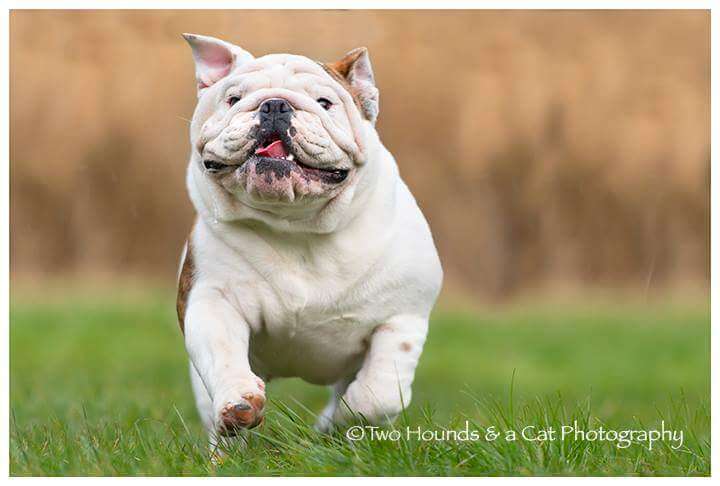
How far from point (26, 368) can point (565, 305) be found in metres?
3.65

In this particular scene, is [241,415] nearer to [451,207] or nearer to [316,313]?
[316,313]

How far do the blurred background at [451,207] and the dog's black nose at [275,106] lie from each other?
29.2 inches

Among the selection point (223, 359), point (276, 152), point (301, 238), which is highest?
point (276, 152)

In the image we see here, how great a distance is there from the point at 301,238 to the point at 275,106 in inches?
21.4

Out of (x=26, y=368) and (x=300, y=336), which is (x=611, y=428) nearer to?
(x=300, y=336)

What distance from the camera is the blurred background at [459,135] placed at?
4996 mm

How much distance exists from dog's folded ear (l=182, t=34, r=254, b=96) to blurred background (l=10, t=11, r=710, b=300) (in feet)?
1.31

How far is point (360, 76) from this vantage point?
4.23 meters

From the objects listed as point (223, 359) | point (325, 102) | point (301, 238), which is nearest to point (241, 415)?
point (223, 359)

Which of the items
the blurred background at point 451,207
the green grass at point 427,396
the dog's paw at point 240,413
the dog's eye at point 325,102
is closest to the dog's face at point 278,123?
the dog's eye at point 325,102

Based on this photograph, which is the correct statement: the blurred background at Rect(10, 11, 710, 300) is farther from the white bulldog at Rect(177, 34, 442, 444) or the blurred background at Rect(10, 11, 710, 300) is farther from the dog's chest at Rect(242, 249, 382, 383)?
the dog's chest at Rect(242, 249, 382, 383)

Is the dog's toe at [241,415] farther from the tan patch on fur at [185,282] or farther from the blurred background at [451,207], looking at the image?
the tan patch on fur at [185,282]

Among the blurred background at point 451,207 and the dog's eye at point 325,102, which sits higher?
the dog's eye at point 325,102

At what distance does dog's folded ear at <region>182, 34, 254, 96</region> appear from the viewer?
417cm
